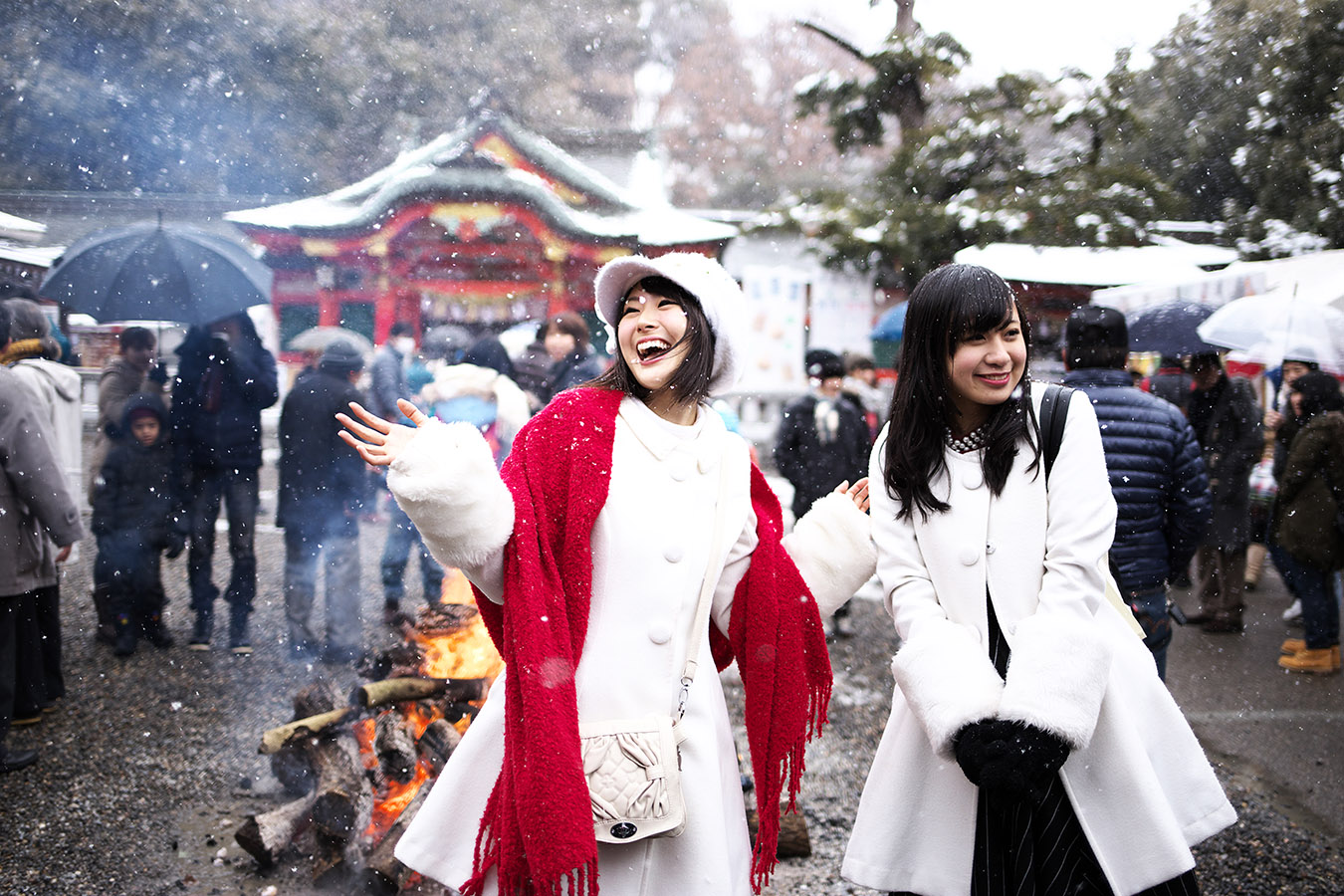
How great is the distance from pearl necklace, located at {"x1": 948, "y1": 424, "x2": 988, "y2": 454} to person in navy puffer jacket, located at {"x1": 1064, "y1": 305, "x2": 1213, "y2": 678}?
1261 millimetres

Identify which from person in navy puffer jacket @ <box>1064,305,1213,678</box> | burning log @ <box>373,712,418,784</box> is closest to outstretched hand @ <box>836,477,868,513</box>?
person in navy puffer jacket @ <box>1064,305,1213,678</box>

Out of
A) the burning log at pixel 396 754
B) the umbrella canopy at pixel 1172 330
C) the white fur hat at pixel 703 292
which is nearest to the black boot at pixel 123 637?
the burning log at pixel 396 754

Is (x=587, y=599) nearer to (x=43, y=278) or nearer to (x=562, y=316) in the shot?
(x=562, y=316)

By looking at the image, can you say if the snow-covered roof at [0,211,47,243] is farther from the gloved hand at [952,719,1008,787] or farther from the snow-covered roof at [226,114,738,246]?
the snow-covered roof at [226,114,738,246]

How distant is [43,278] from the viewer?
16.4ft

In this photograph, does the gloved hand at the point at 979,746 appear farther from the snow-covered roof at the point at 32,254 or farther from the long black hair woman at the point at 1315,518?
the snow-covered roof at the point at 32,254

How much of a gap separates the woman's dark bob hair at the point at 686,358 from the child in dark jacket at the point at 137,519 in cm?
427

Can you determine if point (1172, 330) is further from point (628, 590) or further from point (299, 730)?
point (299, 730)

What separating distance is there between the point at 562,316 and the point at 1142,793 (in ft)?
14.2

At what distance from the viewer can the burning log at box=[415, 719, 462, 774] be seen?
3076mm

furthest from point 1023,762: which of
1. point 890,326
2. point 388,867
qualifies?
point 890,326

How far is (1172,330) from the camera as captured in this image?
218 inches

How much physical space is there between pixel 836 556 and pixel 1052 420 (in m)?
0.54

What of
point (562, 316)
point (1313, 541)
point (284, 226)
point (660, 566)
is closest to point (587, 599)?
point (660, 566)
